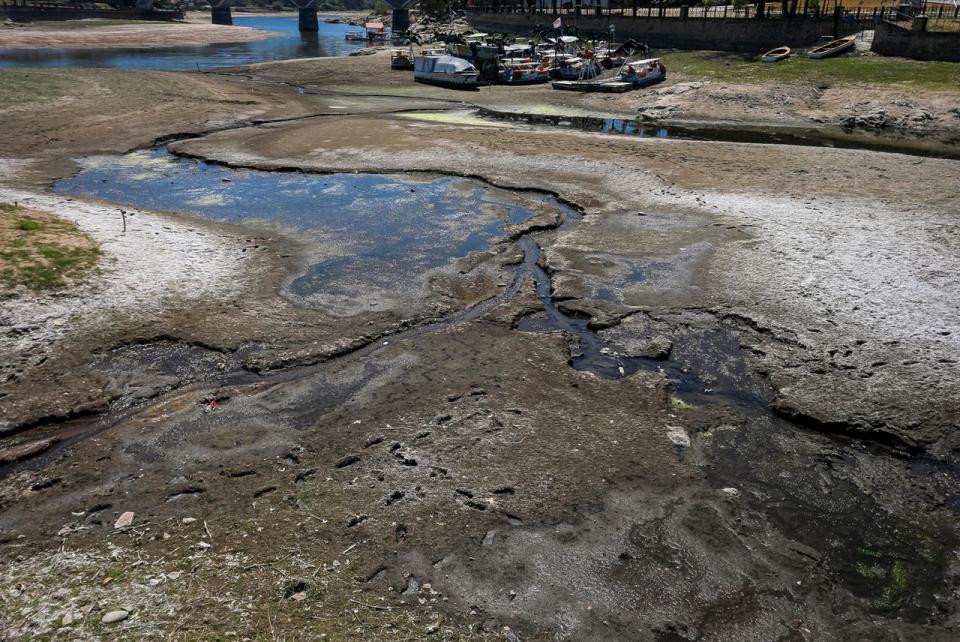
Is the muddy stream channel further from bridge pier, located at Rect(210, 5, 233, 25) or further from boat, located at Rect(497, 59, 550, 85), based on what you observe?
bridge pier, located at Rect(210, 5, 233, 25)

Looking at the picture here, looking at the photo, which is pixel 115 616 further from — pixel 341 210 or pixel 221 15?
pixel 221 15

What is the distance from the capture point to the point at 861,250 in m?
15.1

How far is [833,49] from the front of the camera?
141 feet

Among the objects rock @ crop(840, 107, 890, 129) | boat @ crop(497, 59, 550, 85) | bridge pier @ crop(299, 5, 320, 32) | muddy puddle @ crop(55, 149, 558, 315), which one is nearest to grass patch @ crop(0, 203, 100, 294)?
muddy puddle @ crop(55, 149, 558, 315)

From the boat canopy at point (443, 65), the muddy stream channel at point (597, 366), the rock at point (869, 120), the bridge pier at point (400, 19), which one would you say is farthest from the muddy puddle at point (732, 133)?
the bridge pier at point (400, 19)

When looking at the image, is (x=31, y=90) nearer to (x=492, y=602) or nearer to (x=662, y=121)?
(x=662, y=121)

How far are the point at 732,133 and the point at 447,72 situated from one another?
78.8 feet

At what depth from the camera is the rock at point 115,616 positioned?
20.6 feet

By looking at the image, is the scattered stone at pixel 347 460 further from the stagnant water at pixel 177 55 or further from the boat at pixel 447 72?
the stagnant water at pixel 177 55

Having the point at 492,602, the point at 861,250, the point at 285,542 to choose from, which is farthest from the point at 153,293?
the point at 861,250

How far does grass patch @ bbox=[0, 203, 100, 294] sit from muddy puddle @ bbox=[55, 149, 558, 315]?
13.1 feet

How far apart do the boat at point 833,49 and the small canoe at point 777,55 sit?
1.49 metres

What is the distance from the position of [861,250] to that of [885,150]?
52.1 ft

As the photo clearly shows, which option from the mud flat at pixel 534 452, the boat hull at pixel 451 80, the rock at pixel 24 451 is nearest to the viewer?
the mud flat at pixel 534 452
